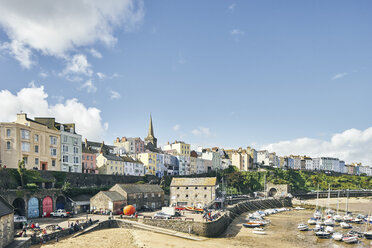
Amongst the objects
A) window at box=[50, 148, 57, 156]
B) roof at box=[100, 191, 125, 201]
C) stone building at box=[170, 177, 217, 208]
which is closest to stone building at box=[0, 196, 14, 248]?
roof at box=[100, 191, 125, 201]

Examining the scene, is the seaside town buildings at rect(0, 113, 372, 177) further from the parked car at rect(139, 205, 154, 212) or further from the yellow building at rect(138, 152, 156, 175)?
the parked car at rect(139, 205, 154, 212)

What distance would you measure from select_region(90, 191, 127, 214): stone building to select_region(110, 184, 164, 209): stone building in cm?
251

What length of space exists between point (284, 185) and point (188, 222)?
3202 inches

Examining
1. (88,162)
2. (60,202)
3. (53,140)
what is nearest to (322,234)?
(60,202)

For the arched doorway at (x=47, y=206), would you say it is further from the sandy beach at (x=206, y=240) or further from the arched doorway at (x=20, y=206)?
the sandy beach at (x=206, y=240)

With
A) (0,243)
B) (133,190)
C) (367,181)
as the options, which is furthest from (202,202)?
(367,181)

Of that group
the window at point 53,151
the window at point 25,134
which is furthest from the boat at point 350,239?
the window at point 25,134

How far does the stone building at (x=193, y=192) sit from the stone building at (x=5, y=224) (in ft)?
132

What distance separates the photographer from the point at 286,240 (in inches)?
1678

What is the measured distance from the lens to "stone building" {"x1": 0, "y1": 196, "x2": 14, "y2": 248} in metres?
25.3

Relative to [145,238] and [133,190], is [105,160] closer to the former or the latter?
[133,190]

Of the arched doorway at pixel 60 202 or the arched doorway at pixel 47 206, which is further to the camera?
the arched doorway at pixel 60 202

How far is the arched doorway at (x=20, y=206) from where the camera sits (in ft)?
140

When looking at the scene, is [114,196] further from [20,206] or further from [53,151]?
[53,151]
